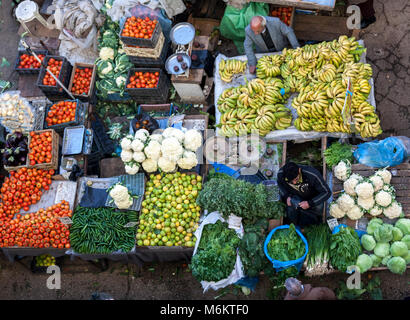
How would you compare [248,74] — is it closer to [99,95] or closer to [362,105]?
[362,105]

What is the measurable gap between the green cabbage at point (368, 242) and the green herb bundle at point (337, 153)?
99cm

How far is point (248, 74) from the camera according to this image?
18.7 feet

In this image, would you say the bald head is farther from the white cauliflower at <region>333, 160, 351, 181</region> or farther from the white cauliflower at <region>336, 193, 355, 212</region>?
the white cauliflower at <region>336, 193, 355, 212</region>

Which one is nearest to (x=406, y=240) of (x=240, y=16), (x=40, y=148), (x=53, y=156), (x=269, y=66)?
(x=269, y=66)

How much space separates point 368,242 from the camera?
14.5ft

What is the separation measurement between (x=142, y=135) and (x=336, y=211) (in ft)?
8.90

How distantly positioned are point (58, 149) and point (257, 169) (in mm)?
3120

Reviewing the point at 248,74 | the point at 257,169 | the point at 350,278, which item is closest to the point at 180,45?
the point at 248,74

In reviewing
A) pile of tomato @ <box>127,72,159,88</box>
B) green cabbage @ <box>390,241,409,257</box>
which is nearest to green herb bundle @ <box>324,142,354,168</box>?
green cabbage @ <box>390,241,409,257</box>

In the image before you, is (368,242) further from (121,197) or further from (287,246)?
(121,197)

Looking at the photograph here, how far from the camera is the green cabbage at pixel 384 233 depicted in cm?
436

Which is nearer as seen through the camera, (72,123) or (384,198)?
(384,198)

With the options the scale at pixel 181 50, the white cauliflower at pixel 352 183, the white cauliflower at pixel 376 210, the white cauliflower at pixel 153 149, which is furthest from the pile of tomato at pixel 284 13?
the white cauliflower at pixel 376 210
